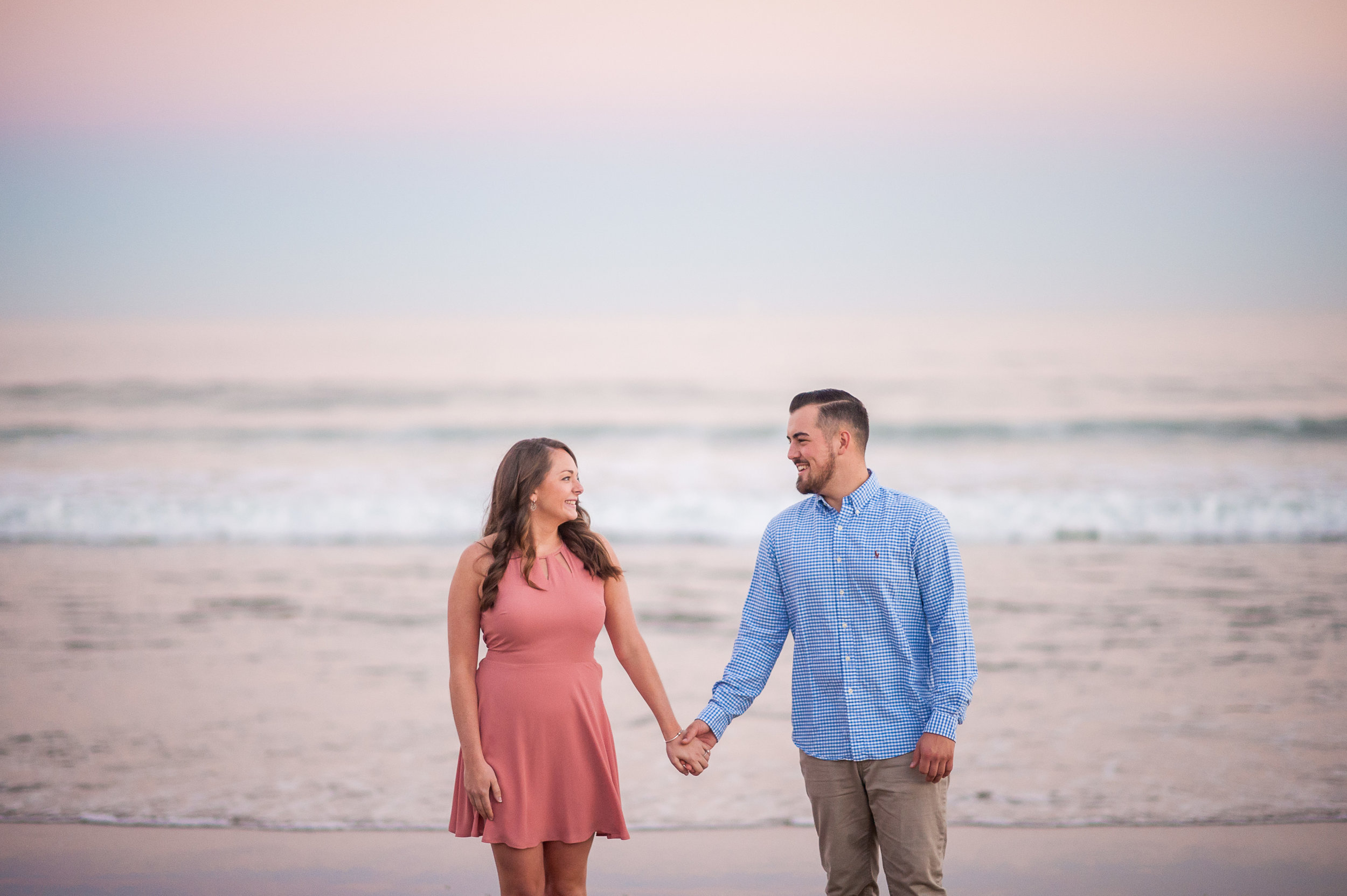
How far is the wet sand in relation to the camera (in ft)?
12.8

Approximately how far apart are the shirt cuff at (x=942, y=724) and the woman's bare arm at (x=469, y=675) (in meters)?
1.17

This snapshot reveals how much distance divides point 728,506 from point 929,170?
35.2 feet

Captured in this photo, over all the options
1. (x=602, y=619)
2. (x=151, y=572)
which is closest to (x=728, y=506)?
(x=151, y=572)

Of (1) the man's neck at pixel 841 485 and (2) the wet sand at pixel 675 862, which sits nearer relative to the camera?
(1) the man's neck at pixel 841 485

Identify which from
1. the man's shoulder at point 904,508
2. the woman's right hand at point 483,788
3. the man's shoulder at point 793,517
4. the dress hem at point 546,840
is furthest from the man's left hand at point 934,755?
the woman's right hand at point 483,788

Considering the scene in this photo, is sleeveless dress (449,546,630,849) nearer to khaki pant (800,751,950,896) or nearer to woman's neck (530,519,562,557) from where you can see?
woman's neck (530,519,562,557)

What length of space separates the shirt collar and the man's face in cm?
7

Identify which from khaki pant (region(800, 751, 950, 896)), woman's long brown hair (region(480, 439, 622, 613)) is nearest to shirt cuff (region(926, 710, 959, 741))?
khaki pant (region(800, 751, 950, 896))

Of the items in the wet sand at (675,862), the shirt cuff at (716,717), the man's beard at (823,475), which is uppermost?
the man's beard at (823,475)

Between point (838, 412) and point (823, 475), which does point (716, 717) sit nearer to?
point (823, 475)

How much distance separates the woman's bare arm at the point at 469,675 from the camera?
2785 millimetres

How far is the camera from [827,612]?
2818 millimetres

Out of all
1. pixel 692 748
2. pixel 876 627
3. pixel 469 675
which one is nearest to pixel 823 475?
pixel 876 627

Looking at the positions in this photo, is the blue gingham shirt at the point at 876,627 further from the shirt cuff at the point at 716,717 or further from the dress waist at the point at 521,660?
the dress waist at the point at 521,660
